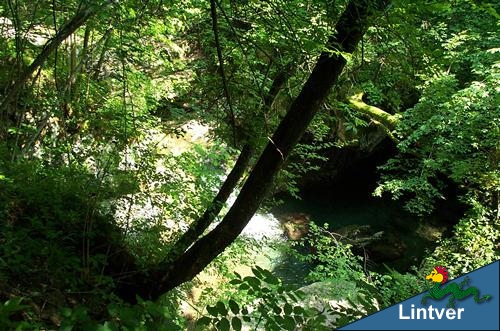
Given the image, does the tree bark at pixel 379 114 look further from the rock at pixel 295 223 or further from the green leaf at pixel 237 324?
the green leaf at pixel 237 324

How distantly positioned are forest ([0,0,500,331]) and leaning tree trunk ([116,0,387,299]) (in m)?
0.01

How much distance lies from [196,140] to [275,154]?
6.06 meters

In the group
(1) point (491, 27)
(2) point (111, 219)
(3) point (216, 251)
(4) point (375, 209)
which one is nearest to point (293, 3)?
(3) point (216, 251)

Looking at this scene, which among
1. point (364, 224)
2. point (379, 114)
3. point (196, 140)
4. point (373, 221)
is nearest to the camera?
point (196, 140)

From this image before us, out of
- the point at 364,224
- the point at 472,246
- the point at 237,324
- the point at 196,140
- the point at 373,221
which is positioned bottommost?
the point at 237,324

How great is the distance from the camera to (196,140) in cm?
885

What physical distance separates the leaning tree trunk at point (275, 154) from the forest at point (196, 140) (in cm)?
1

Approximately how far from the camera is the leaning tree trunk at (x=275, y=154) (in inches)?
106

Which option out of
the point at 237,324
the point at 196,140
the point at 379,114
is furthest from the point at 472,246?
the point at 237,324

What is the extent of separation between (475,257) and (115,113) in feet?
21.2

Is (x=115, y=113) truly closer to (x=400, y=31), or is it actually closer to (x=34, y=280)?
(x=34, y=280)

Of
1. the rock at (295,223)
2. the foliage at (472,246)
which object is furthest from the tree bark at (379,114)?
the rock at (295,223)

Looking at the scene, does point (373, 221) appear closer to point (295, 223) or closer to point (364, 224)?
point (364, 224)

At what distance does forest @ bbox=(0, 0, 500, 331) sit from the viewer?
2465 mm
